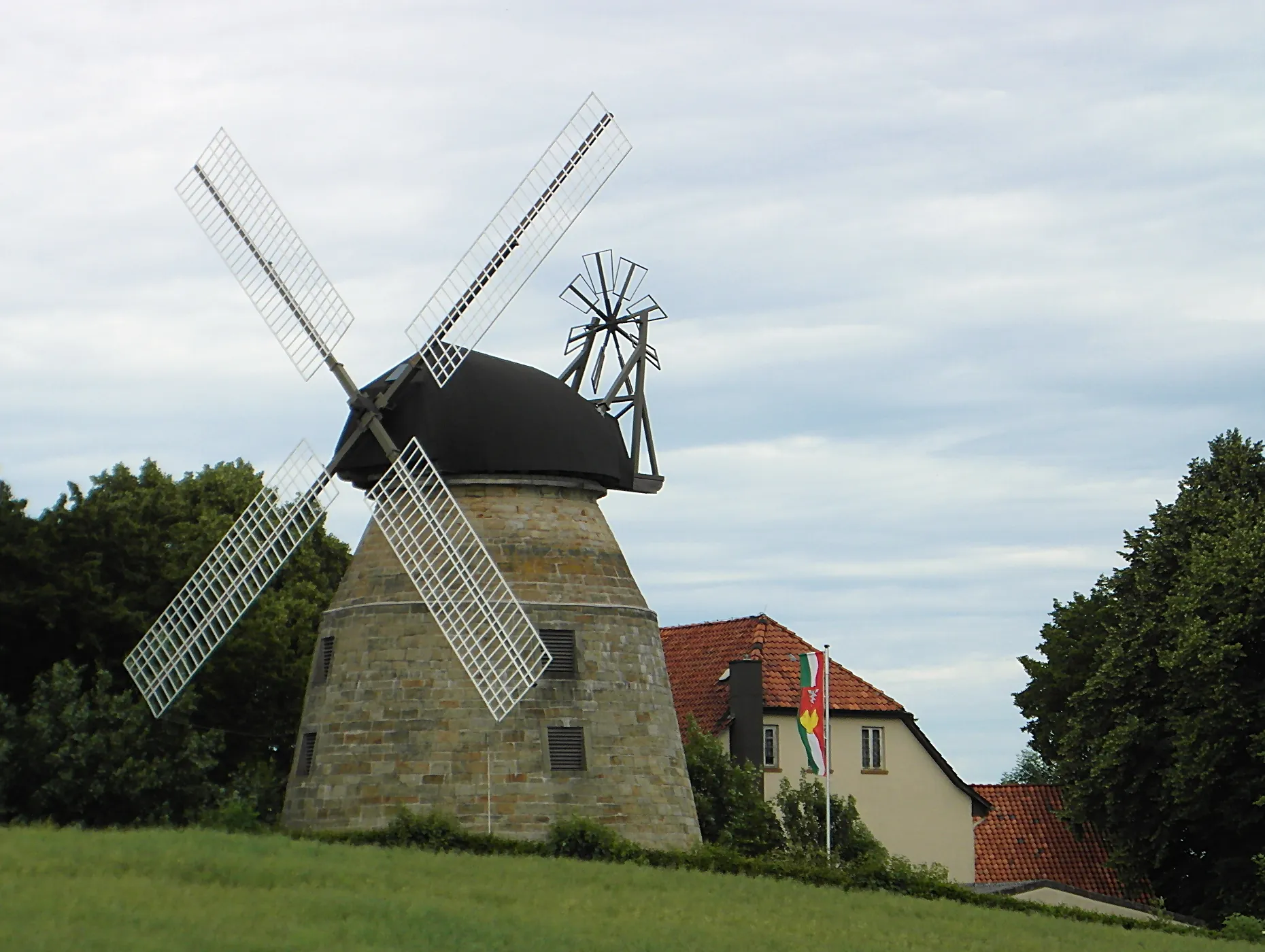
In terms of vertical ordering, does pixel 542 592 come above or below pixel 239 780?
above

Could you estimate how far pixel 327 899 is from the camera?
24.6 meters

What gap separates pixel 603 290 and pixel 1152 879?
66.6 feet

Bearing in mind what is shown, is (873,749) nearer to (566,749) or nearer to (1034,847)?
(1034,847)

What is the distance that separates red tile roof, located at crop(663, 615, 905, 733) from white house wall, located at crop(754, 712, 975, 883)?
77 centimetres

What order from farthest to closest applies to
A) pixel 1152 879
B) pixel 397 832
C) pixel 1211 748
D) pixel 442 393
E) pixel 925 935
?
pixel 1152 879 < pixel 1211 748 < pixel 442 393 < pixel 397 832 < pixel 925 935

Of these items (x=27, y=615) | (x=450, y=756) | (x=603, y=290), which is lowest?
(x=450, y=756)

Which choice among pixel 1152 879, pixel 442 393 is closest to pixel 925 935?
pixel 442 393

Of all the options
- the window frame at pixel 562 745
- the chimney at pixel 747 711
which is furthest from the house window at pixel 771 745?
the window frame at pixel 562 745

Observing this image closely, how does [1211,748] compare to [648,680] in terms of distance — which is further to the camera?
[1211,748]

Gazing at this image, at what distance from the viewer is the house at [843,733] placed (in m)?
47.6

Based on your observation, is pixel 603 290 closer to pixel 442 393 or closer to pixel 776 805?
pixel 442 393

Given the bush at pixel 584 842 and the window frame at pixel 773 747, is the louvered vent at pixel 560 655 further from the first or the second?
the window frame at pixel 773 747

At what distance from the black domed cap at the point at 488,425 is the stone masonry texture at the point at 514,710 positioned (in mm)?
441

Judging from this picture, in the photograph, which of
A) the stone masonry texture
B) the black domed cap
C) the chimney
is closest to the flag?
the stone masonry texture
